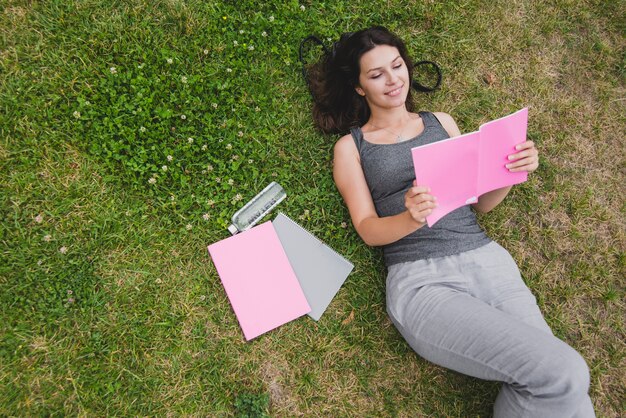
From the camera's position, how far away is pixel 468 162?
2.56 meters

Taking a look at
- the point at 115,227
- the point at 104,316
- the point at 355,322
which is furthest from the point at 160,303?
the point at 355,322

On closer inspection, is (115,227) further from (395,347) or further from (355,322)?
(395,347)

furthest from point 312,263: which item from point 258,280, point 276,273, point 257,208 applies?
point 257,208

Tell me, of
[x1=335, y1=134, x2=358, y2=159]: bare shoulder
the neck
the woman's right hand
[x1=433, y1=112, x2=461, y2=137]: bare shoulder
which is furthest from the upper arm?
[x1=433, y1=112, x2=461, y2=137]: bare shoulder

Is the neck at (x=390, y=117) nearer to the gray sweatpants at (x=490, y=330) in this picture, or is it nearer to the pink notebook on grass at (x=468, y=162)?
the pink notebook on grass at (x=468, y=162)

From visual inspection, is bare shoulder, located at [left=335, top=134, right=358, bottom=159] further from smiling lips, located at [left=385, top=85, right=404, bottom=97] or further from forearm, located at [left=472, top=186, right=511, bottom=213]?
forearm, located at [left=472, top=186, right=511, bottom=213]

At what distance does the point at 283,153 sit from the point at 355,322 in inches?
57.1

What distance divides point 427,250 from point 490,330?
2.22ft

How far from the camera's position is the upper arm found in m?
3.12

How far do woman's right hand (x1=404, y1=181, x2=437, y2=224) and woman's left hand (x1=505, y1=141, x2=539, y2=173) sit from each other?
596 mm

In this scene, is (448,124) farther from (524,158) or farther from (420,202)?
(420,202)

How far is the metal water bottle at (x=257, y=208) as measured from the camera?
3408 millimetres

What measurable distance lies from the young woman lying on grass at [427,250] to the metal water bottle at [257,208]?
1.65ft

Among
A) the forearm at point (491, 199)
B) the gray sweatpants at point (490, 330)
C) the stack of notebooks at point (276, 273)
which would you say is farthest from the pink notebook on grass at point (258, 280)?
the forearm at point (491, 199)
